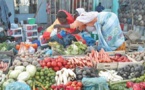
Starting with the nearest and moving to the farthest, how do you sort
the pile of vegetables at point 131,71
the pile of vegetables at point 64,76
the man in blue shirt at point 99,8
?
the pile of vegetables at point 64,76, the pile of vegetables at point 131,71, the man in blue shirt at point 99,8

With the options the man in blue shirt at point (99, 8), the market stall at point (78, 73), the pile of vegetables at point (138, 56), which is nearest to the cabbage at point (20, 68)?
the market stall at point (78, 73)

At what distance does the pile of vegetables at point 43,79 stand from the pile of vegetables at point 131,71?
129 centimetres

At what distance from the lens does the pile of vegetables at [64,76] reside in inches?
177

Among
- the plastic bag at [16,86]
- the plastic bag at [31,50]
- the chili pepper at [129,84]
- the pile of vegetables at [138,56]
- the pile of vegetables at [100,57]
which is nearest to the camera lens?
the plastic bag at [16,86]

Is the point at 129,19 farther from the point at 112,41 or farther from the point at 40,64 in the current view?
the point at 40,64

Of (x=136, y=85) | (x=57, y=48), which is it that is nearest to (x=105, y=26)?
(x=57, y=48)

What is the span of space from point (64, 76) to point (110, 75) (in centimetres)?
86

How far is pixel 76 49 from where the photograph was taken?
6223mm

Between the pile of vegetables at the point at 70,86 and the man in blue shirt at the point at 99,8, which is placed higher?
the man in blue shirt at the point at 99,8

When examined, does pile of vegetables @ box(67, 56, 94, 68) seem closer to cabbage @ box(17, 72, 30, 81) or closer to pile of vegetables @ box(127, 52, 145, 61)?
cabbage @ box(17, 72, 30, 81)

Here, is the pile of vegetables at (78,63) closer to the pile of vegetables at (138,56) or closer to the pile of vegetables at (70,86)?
the pile of vegetables at (70,86)

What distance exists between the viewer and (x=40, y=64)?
5.09 metres

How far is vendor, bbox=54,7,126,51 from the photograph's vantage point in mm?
6154

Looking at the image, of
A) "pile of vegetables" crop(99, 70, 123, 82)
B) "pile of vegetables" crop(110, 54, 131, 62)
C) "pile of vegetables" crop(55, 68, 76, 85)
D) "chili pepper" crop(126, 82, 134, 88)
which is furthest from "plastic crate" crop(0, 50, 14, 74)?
"chili pepper" crop(126, 82, 134, 88)
